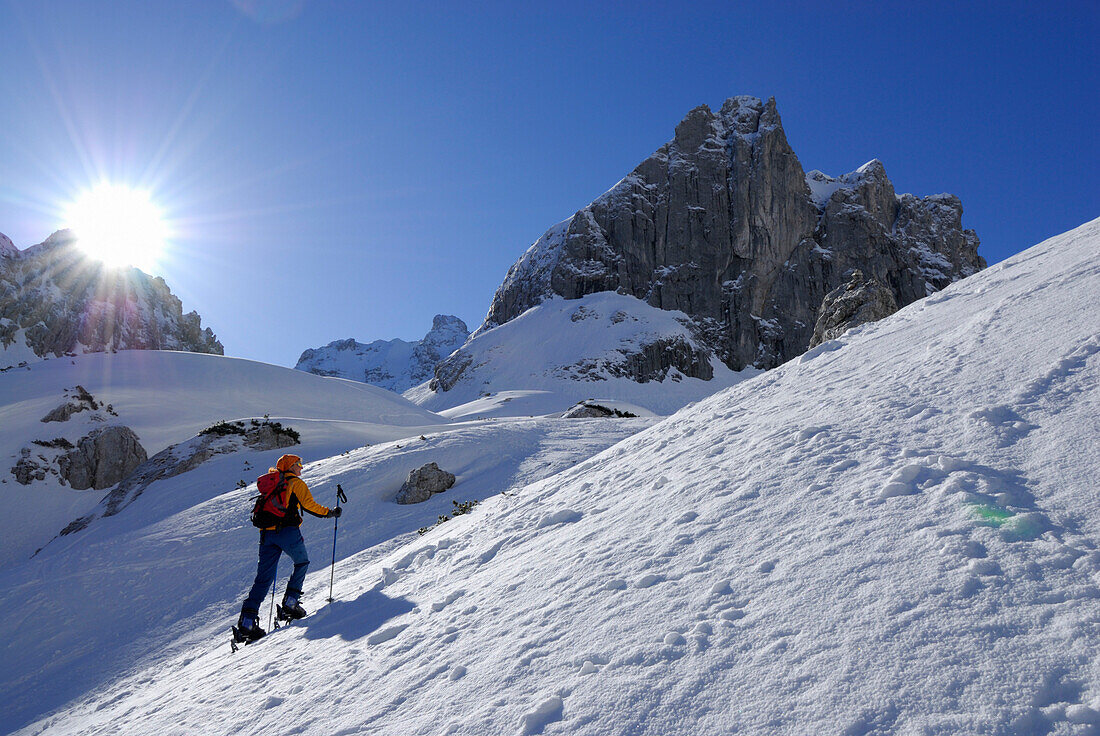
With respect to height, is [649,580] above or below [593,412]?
below

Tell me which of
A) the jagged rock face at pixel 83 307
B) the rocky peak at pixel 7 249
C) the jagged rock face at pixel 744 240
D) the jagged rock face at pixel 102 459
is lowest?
the jagged rock face at pixel 102 459

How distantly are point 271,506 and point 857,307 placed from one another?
18.2 metres

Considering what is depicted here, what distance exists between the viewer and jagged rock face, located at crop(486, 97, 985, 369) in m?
94.2

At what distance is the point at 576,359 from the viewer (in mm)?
76875

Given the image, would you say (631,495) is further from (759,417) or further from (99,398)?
(99,398)

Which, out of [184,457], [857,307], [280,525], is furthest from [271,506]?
[857,307]

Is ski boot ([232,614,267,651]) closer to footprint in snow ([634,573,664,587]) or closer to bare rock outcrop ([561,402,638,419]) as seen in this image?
footprint in snow ([634,573,664,587])

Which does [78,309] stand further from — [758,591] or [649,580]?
[758,591]

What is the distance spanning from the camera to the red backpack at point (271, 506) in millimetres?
8203

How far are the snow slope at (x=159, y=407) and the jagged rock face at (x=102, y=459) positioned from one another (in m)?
Result: 0.63

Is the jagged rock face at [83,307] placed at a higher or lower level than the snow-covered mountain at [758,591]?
higher

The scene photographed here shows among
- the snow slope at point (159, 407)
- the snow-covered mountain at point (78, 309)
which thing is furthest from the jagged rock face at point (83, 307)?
the snow slope at point (159, 407)

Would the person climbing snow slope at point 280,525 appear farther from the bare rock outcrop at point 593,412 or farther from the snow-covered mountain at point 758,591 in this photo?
the bare rock outcrop at point 593,412

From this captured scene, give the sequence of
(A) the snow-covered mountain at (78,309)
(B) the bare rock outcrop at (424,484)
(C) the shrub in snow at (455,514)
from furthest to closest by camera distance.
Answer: (A) the snow-covered mountain at (78,309)
(B) the bare rock outcrop at (424,484)
(C) the shrub in snow at (455,514)
